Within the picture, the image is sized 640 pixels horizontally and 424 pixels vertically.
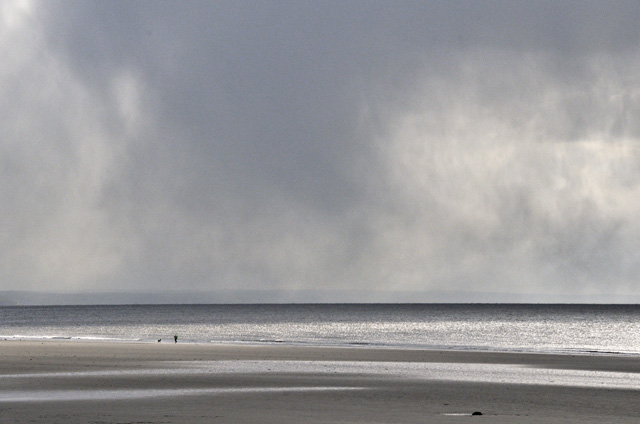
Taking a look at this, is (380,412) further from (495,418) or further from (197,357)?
(197,357)

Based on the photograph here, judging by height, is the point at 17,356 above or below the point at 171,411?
below

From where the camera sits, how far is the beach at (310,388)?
23.7 m

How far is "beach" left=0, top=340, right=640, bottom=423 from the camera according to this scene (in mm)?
23656

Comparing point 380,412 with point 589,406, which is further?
point 589,406

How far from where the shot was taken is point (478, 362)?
168 feet

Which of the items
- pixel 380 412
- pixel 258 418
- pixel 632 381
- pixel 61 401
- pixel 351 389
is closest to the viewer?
pixel 258 418

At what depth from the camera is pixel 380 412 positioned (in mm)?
24656

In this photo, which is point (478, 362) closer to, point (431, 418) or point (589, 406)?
point (589, 406)

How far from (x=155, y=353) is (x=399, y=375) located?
23440mm

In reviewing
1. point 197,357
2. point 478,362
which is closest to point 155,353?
point 197,357

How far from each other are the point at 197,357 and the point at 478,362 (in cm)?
1804

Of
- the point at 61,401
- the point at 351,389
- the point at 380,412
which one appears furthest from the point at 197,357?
the point at 380,412

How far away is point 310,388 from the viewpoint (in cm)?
3262

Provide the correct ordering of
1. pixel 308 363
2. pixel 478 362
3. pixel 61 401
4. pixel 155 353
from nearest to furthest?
pixel 61 401, pixel 308 363, pixel 478 362, pixel 155 353
